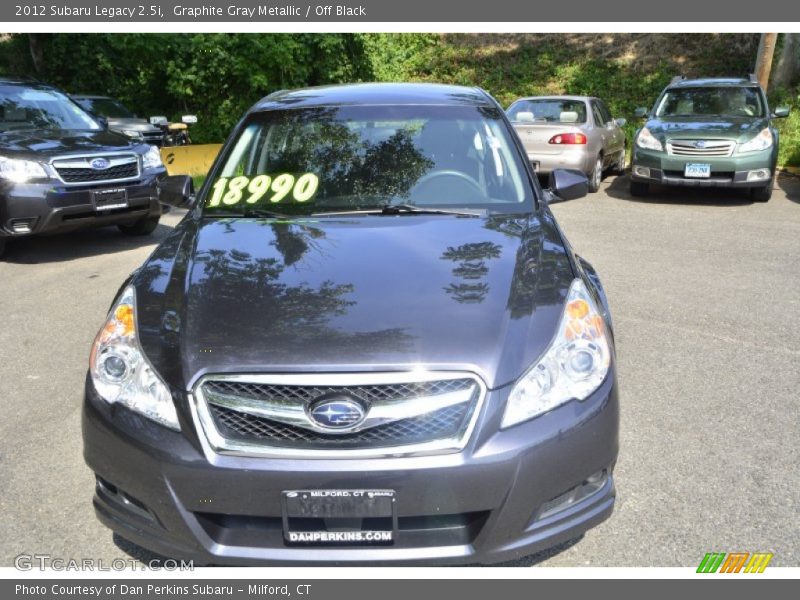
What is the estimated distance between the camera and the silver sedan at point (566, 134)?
11719 mm

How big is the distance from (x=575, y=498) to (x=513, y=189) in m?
1.77

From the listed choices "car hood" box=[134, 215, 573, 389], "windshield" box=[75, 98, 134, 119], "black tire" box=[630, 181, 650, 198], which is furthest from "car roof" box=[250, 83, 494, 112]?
"windshield" box=[75, 98, 134, 119]

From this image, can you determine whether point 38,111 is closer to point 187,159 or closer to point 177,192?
point 187,159

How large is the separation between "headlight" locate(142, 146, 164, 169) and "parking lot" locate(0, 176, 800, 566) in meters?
0.87

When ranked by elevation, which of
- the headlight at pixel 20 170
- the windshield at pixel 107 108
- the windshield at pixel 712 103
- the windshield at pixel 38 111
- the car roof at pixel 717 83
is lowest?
the windshield at pixel 107 108

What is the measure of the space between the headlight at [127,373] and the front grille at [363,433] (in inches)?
9.2

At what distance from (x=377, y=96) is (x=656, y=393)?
2.24 m

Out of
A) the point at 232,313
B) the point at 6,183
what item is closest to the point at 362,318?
the point at 232,313

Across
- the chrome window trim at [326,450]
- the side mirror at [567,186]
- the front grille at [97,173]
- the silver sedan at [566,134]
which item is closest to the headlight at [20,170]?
the front grille at [97,173]

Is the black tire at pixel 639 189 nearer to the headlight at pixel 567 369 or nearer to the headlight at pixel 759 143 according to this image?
the headlight at pixel 759 143

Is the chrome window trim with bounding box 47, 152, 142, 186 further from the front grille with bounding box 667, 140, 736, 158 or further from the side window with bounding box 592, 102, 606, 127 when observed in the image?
the side window with bounding box 592, 102, 606, 127

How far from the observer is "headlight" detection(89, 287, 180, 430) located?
2400 mm

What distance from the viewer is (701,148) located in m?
10.5

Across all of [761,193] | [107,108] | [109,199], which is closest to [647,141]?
[761,193]
